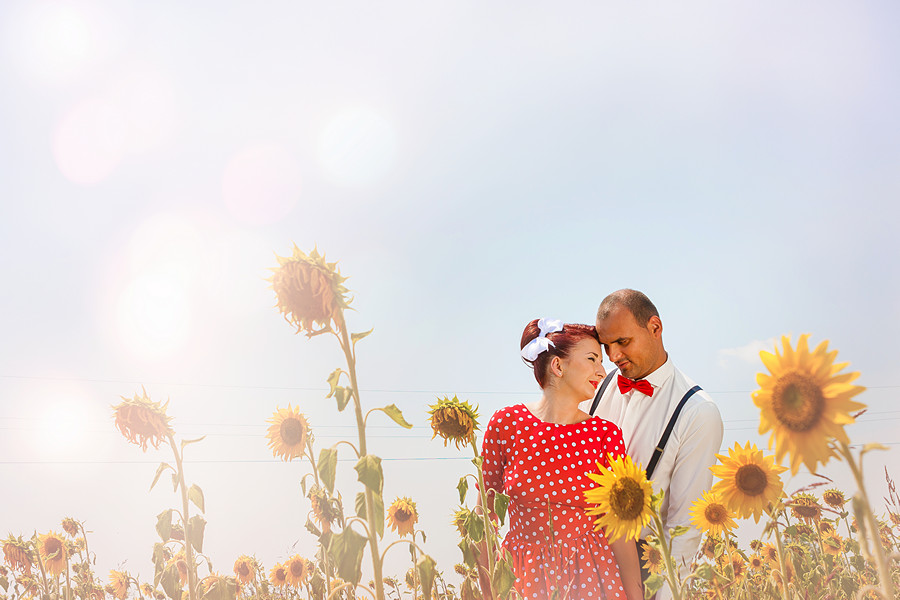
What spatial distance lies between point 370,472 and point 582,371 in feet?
7.47

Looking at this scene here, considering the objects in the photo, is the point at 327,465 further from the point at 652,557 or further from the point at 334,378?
the point at 652,557

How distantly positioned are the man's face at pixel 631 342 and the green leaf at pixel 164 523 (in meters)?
2.60

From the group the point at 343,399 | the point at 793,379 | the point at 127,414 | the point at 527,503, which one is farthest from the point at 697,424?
the point at 127,414

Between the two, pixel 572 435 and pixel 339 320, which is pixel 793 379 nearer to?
pixel 339 320

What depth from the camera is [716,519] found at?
10.4ft

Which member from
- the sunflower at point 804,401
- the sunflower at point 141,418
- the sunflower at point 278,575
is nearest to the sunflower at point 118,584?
the sunflower at point 278,575

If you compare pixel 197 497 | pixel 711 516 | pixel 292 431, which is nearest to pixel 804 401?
pixel 711 516

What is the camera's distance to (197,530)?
111 inches

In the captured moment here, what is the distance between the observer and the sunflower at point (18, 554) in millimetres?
Result: 5344

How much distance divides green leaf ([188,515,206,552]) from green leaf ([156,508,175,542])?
10cm

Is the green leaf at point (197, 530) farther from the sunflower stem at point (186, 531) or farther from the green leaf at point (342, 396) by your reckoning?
the green leaf at point (342, 396)

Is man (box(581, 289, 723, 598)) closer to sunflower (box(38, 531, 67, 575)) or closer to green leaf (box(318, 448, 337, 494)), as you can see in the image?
green leaf (box(318, 448, 337, 494))

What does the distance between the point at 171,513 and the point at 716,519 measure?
2553 millimetres

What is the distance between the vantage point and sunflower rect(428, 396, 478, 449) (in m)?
3.55
